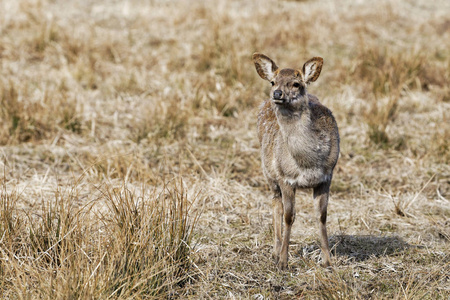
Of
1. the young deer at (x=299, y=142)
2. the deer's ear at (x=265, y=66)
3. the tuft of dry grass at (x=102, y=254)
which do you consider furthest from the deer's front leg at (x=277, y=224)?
the deer's ear at (x=265, y=66)

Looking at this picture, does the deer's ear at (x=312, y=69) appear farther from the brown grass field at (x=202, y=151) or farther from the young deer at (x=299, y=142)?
the brown grass field at (x=202, y=151)

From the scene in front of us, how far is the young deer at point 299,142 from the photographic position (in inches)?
176

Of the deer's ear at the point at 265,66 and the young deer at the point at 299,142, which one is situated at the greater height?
the deer's ear at the point at 265,66

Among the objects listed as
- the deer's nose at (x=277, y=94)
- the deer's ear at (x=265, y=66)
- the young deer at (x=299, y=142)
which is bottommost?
the young deer at (x=299, y=142)

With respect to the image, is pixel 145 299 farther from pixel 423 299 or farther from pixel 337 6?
pixel 337 6

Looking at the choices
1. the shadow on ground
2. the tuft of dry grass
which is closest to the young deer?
the shadow on ground

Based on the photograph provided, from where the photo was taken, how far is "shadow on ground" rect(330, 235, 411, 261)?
4934 millimetres

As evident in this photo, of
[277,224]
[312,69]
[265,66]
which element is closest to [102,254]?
[277,224]

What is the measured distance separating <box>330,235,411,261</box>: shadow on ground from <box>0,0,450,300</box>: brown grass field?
0.02 meters

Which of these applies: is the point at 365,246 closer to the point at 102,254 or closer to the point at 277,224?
the point at 277,224

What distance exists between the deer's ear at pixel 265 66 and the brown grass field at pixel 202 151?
1.11m

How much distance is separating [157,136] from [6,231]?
11.1ft

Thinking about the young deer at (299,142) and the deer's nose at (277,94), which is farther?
the young deer at (299,142)

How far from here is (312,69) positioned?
4547mm
